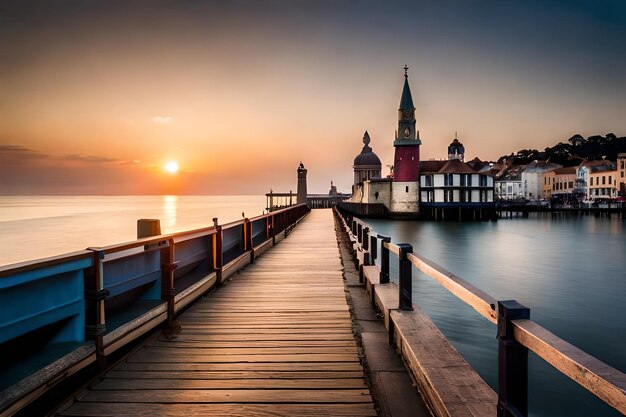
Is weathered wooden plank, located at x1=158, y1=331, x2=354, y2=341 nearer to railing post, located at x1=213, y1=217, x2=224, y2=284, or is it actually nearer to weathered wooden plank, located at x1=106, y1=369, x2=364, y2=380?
weathered wooden plank, located at x1=106, y1=369, x2=364, y2=380

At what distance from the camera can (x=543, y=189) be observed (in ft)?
372

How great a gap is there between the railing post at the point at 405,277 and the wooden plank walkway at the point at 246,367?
82cm

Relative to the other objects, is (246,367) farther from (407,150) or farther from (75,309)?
(407,150)

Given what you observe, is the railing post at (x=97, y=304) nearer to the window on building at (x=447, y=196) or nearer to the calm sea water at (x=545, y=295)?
the calm sea water at (x=545, y=295)

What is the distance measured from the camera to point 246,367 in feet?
14.7

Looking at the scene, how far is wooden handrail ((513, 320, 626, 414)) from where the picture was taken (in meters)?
1.63

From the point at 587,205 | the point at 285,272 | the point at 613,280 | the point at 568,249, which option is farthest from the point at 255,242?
the point at 587,205

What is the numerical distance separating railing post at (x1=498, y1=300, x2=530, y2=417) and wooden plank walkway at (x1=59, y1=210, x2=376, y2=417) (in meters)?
1.45

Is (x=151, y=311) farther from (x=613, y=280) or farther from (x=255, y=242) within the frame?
→ (x=613, y=280)

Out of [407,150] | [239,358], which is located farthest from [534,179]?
[239,358]

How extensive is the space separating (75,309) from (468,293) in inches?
140

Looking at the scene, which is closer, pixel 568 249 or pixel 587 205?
pixel 568 249

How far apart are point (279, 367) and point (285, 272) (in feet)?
19.7

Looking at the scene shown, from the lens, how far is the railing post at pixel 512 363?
7.70 ft
